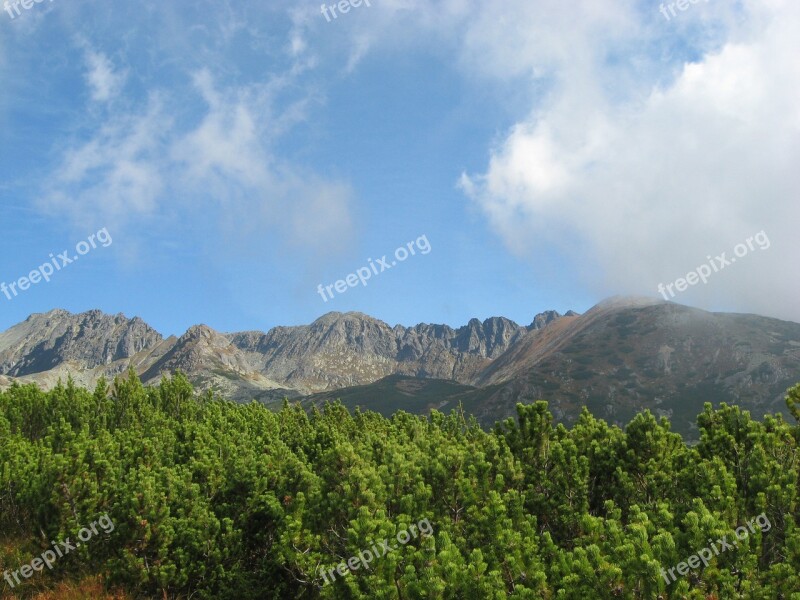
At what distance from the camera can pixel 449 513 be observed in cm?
1399

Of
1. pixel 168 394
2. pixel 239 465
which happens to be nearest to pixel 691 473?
pixel 239 465

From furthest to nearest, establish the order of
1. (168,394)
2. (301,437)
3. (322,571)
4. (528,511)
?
(168,394) < (301,437) < (528,511) < (322,571)

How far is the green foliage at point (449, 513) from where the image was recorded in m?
9.52

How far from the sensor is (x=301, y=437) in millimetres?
27016

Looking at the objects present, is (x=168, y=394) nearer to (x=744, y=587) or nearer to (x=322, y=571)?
(x=322, y=571)

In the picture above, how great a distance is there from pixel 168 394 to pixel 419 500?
3423cm

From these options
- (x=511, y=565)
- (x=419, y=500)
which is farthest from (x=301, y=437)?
(x=511, y=565)

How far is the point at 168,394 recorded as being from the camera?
42.3 m

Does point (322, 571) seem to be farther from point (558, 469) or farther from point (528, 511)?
point (558, 469)

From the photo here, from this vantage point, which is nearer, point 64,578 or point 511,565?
point 511,565

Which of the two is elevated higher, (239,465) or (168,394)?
(168,394)

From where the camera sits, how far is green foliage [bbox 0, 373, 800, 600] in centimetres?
952

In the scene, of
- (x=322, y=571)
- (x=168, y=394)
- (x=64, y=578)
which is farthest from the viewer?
(x=168, y=394)

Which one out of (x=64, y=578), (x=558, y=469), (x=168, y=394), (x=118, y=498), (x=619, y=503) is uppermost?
(x=168, y=394)
